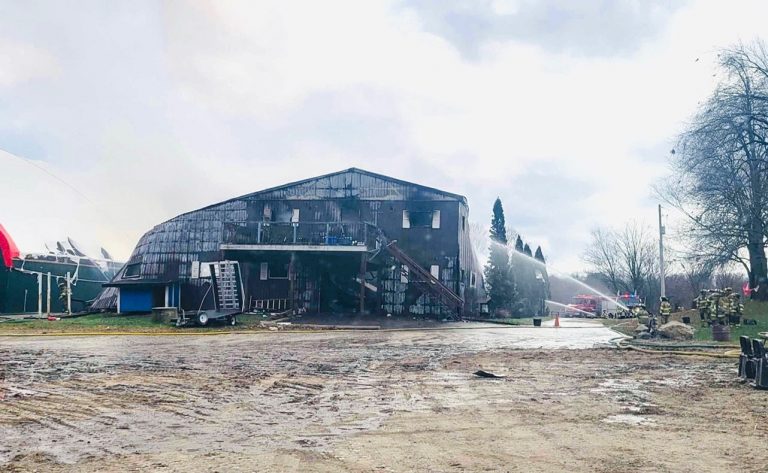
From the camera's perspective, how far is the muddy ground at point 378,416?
5.70 metres

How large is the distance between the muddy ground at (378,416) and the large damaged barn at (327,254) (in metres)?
20.5

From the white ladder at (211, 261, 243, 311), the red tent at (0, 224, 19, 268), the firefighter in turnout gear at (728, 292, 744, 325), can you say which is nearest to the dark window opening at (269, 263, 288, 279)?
the white ladder at (211, 261, 243, 311)

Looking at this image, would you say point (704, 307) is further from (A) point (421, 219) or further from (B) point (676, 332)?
(A) point (421, 219)

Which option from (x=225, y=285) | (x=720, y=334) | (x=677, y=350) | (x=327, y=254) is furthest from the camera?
(x=327, y=254)

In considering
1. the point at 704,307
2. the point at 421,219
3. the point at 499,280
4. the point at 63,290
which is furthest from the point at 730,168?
the point at 63,290

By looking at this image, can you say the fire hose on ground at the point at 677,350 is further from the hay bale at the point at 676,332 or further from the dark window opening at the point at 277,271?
the dark window opening at the point at 277,271

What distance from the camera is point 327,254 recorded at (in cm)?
3381

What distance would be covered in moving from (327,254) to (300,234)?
179cm

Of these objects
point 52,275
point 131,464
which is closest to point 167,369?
point 131,464

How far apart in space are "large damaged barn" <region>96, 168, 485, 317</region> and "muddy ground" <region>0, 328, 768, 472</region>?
20.5m

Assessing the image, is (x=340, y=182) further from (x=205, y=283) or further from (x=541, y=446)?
(x=541, y=446)

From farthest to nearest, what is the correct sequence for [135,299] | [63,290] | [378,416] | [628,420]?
[63,290] → [135,299] → [378,416] → [628,420]

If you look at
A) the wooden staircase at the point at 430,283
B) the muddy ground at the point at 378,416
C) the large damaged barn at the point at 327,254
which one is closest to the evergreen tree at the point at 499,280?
the large damaged barn at the point at 327,254

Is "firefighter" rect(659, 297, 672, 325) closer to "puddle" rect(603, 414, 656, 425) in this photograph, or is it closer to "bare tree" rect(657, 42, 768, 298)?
"bare tree" rect(657, 42, 768, 298)
